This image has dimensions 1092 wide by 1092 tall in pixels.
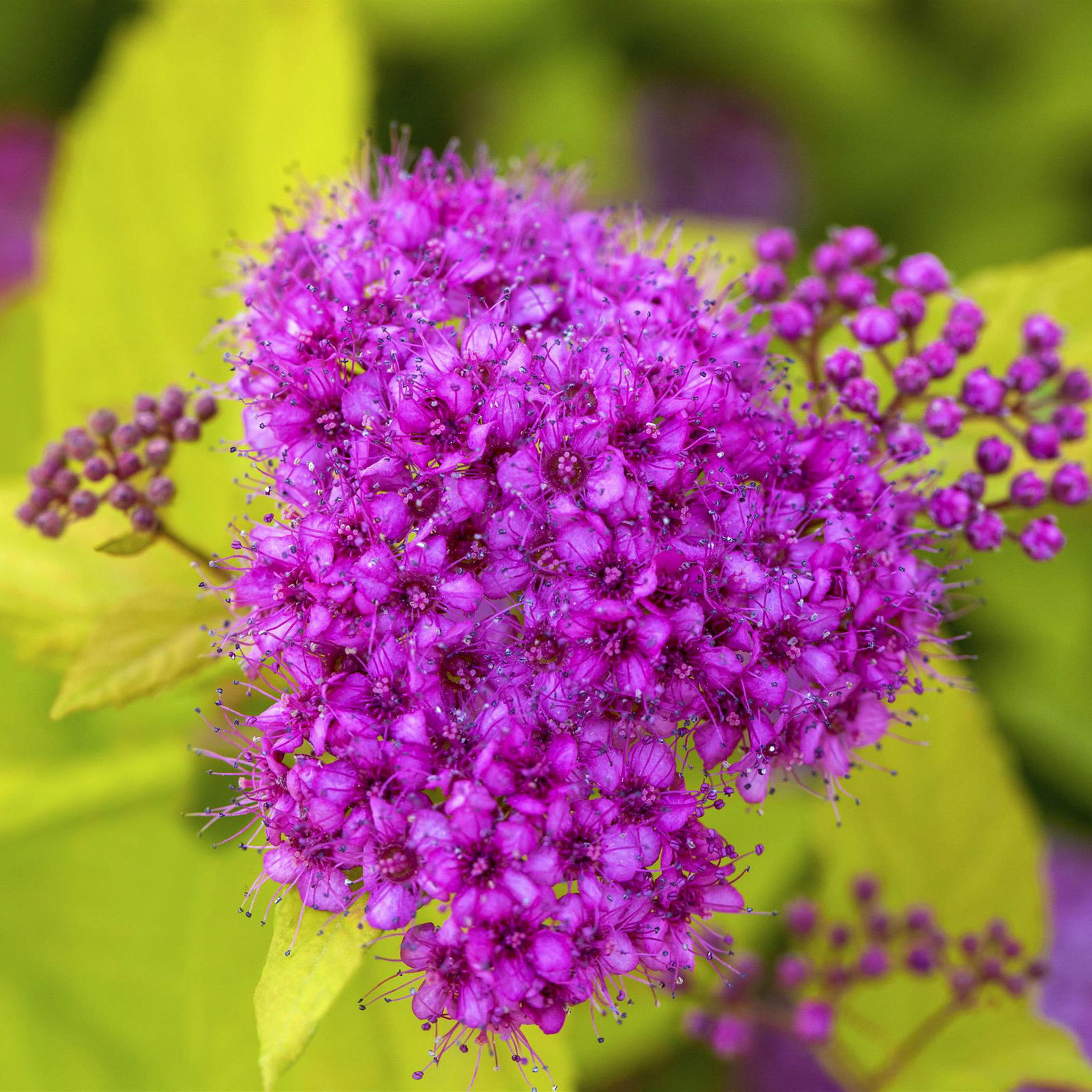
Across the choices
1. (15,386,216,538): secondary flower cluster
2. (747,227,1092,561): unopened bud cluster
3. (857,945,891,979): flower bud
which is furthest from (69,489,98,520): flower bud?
(857,945,891,979): flower bud

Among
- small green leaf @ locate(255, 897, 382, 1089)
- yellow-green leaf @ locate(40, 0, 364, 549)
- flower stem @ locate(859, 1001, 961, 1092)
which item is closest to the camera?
small green leaf @ locate(255, 897, 382, 1089)

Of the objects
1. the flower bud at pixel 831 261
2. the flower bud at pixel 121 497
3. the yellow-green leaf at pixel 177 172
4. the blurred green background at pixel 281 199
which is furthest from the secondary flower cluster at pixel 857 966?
the yellow-green leaf at pixel 177 172

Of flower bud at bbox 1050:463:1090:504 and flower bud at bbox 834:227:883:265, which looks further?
flower bud at bbox 834:227:883:265

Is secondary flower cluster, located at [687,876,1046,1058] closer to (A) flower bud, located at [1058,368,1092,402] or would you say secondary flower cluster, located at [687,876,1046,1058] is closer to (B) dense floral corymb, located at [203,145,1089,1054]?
(B) dense floral corymb, located at [203,145,1089,1054]

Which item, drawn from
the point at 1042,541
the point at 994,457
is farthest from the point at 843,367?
the point at 1042,541

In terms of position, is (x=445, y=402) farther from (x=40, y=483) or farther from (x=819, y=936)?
(x=819, y=936)

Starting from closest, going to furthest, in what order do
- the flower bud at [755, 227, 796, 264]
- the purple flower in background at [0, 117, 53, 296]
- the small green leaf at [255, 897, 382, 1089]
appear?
the small green leaf at [255, 897, 382, 1089]
the flower bud at [755, 227, 796, 264]
the purple flower in background at [0, 117, 53, 296]
